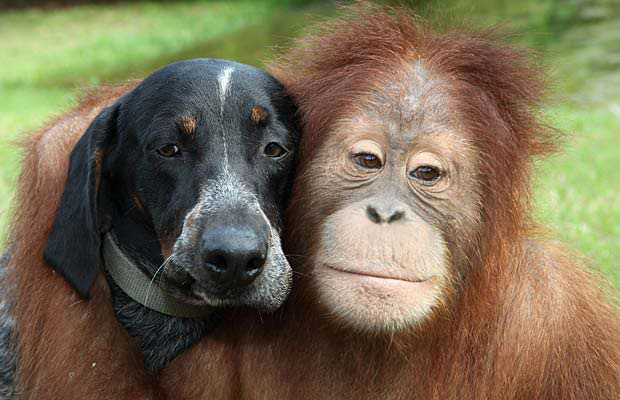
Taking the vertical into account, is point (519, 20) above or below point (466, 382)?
below

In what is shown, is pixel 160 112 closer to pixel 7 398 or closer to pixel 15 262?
pixel 15 262

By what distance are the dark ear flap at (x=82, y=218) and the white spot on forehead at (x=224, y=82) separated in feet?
1.61

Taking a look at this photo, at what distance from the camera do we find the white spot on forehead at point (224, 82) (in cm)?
348

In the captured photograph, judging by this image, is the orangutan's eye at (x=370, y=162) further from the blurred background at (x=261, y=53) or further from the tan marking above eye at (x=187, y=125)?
the blurred background at (x=261, y=53)

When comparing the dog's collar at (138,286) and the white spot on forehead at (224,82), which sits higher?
the white spot on forehead at (224,82)

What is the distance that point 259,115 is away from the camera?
Result: 3.50 metres

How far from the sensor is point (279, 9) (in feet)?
86.8

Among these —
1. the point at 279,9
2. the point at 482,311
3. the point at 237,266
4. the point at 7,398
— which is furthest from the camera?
the point at 279,9

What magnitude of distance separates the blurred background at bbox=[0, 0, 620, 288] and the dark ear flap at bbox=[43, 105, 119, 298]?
1208 millimetres

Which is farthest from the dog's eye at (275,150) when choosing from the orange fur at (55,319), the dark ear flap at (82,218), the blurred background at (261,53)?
the blurred background at (261,53)

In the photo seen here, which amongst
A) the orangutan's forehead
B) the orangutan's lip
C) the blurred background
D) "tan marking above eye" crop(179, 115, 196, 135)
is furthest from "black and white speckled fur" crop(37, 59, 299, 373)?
the blurred background

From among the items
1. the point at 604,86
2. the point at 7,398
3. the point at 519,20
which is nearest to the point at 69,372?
the point at 7,398

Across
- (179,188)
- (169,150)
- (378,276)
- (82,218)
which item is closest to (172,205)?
(179,188)

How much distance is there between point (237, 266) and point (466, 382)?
105 cm
